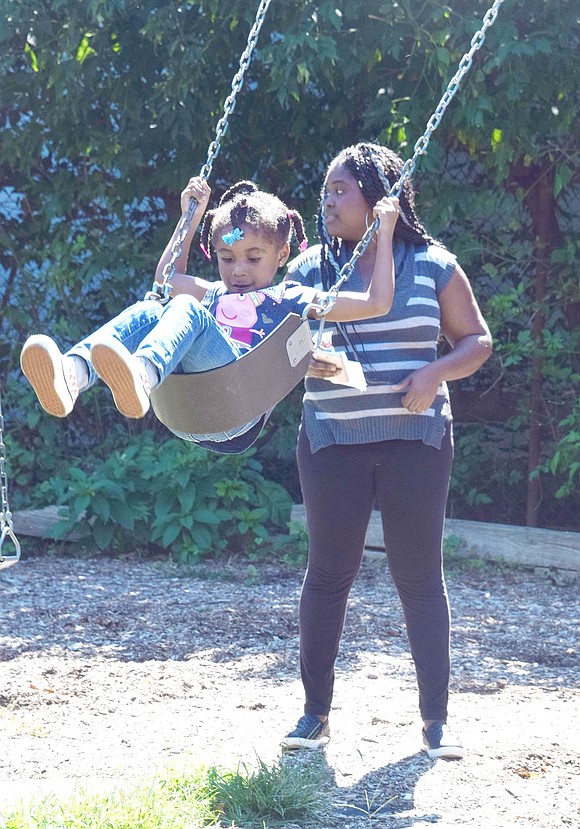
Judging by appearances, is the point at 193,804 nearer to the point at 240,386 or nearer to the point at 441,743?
the point at 441,743

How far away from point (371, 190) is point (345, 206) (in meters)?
0.09

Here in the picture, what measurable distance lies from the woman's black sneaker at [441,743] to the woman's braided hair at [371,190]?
133 centimetres

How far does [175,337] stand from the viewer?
266 centimetres

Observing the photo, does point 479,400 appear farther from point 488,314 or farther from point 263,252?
point 263,252

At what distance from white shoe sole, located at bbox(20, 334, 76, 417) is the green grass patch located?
36.5 inches

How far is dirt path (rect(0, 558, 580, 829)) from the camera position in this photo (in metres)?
3.02

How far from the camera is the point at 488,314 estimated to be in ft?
21.6

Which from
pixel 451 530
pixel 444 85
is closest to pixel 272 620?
pixel 451 530

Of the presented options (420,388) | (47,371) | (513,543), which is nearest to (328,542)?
(420,388)

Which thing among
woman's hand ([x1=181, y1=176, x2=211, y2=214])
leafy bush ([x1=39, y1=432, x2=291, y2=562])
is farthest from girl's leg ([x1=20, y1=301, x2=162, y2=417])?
leafy bush ([x1=39, y1=432, x2=291, y2=562])

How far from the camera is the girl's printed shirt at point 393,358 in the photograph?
10.1 feet

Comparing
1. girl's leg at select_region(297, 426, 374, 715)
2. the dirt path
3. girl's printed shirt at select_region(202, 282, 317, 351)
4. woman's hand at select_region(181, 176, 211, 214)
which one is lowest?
the dirt path

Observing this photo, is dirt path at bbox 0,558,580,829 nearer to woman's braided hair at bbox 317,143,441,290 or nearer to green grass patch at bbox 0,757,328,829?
green grass patch at bbox 0,757,328,829

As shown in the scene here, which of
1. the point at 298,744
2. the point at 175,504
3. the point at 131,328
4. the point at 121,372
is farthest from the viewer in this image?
the point at 175,504
